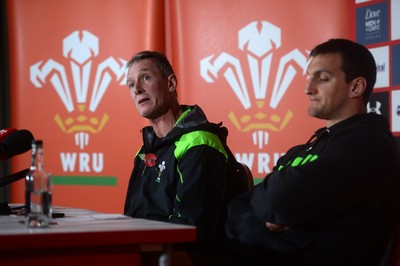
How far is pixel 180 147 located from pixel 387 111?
3.31 ft

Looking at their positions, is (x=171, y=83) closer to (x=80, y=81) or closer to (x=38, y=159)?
(x=38, y=159)

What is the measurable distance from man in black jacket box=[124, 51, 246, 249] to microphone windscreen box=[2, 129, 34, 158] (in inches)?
19.0

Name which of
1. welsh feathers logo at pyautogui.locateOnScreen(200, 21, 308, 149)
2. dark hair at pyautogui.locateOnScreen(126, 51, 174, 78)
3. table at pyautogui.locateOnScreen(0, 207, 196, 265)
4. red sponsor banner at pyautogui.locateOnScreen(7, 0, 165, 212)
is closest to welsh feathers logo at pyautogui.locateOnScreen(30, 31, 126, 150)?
red sponsor banner at pyautogui.locateOnScreen(7, 0, 165, 212)

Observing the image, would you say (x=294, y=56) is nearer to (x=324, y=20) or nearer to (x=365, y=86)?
(x=324, y=20)

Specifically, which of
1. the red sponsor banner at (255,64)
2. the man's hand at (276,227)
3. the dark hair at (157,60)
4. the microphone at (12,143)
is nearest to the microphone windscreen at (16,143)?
the microphone at (12,143)

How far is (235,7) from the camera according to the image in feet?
11.2

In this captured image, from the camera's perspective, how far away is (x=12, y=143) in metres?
2.05

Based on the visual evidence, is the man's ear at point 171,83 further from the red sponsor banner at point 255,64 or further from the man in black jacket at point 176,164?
the red sponsor banner at point 255,64

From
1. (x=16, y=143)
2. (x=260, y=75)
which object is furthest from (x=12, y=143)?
(x=260, y=75)

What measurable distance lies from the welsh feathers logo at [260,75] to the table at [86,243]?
6.00ft

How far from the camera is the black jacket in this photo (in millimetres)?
1757

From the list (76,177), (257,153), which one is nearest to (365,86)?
(257,153)

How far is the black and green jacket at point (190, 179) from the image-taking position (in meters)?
2.13

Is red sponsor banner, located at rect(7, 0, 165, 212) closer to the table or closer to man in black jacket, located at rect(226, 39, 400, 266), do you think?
man in black jacket, located at rect(226, 39, 400, 266)
